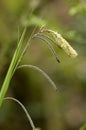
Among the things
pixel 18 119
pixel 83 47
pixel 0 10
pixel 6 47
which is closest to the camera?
pixel 6 47

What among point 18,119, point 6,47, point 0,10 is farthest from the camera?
point 0,10

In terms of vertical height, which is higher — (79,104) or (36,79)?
(36,79)

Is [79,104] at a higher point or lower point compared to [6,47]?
lower

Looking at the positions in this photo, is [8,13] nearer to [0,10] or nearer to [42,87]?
[0,10]

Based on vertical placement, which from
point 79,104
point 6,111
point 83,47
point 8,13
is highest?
point 8,13

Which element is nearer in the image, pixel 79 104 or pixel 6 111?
pixel 6 111

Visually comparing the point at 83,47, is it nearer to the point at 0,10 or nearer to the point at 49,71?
the point at 49,71

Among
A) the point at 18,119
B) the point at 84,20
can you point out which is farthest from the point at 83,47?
the point at 18,119

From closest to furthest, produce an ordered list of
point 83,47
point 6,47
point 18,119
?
point 6,47
point 83,47
point 18,119

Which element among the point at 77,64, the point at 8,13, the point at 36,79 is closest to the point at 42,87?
the point at 36,79
